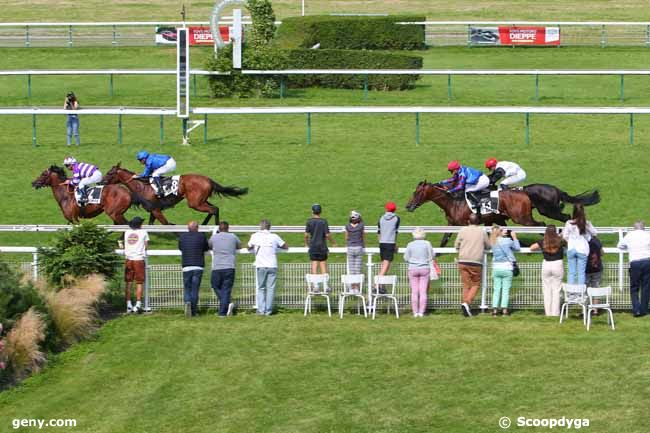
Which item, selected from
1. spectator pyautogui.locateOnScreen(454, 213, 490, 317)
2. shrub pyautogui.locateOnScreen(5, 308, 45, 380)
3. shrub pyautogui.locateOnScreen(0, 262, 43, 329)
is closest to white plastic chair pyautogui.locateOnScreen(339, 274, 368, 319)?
spectator pyautogui.locateOnScreen(454, 213, 490, 317)

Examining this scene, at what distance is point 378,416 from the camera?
11.2 meters

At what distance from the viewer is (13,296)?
523 inches

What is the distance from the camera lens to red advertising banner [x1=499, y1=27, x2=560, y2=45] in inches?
1458

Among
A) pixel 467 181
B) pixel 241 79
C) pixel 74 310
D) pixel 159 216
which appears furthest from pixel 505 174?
pixel 241 79

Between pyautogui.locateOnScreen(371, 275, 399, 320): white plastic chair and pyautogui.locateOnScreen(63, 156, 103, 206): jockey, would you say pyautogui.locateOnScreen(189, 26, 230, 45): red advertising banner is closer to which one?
pyautogui.locateOnScreen(63, 156, 103, 206): jockey

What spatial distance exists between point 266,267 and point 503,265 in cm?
277

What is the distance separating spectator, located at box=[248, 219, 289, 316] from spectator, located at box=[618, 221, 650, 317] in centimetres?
408

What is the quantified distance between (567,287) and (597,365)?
5.92 feet

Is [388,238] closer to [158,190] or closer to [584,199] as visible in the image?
[584,199]

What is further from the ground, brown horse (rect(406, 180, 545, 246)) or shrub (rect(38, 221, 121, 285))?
brown horse (rect(406, 180, 545, 246))

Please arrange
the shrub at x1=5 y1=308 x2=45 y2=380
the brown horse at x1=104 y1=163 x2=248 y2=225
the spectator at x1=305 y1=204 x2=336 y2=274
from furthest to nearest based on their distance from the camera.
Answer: the brown horse at x1=104 y1=163 x2=248 y2=225, the spectator at x1=305 y1=204 x2=336 y2=274, the shrub at x1=5 y1=308 x2=45 y2=380

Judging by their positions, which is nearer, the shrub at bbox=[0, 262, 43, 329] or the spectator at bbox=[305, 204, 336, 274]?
the shrub at bbox=[0, 262, 43, 329]

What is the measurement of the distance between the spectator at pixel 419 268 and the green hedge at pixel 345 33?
1920 centimetres

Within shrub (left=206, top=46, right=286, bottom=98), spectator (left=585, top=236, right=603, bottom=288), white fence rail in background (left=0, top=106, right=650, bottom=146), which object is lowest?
spectator (left=585, top=236, right=603, bottom=288)
